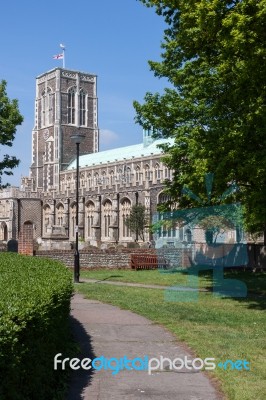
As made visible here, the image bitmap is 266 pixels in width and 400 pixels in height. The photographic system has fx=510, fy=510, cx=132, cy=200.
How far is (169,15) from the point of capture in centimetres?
1659

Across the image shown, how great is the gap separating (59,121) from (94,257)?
6044 centimetres

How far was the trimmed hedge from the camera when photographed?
425cm

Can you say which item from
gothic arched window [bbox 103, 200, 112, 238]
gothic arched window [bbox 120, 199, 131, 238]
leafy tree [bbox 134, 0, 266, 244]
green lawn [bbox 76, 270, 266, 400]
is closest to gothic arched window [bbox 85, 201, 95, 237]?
gothic arched window [bbox 103, 200, 112, 238]

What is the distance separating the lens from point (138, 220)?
52281 millimetres

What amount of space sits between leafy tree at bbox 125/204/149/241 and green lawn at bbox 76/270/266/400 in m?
33.7

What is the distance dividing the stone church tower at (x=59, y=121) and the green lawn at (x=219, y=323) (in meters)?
68.2

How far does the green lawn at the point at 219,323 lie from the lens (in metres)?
6.43

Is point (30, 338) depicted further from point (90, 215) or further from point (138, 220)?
point (90, 215)

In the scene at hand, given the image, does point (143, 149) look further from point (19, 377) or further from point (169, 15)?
point (19, 377)

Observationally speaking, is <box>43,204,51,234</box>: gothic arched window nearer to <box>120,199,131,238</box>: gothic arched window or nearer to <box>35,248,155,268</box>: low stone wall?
<box>120,199,131,238</box>: gothic arched window

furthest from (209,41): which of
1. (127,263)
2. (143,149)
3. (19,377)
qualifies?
(143,149)

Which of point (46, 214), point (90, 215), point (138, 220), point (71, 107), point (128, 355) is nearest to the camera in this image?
point (128, 355)

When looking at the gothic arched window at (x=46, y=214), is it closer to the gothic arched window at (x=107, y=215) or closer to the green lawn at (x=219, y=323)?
the gothic arched window at (x=107, y=215)

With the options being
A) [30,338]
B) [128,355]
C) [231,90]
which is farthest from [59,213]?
[30,338]
